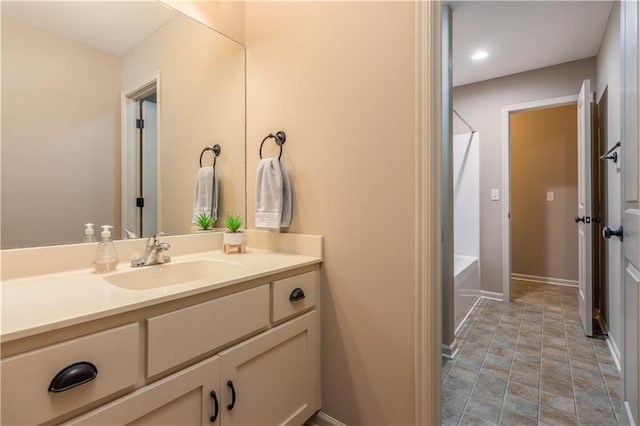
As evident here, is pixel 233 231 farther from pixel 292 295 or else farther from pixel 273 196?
pixel 292 295

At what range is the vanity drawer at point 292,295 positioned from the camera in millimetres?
1136

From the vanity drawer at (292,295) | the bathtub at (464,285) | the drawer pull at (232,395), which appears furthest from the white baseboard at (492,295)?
the drawer pull at (232,395)

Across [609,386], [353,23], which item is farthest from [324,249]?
[609,386]

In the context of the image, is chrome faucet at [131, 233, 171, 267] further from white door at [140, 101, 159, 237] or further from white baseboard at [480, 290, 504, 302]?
white baseboard at [480, 290, 504, 302]

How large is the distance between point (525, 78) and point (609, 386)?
2777mm

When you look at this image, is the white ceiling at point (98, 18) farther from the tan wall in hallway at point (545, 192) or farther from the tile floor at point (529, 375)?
the tan wall in hallway at point (545, 192)

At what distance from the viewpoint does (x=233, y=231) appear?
1563mm

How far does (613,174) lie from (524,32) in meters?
1.30

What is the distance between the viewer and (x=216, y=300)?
94 cm

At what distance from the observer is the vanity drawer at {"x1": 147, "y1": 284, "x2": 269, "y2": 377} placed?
798mm

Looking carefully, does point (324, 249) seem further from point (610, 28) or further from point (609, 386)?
point (610, 28)

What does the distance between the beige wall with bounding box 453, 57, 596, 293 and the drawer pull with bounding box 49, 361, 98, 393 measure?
11.4ft

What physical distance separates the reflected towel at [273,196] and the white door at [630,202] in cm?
133

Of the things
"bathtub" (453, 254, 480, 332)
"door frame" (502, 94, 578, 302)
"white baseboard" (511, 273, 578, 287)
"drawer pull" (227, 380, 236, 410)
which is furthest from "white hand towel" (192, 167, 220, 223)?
"white baseboard" (511, 273, 578, 287)
